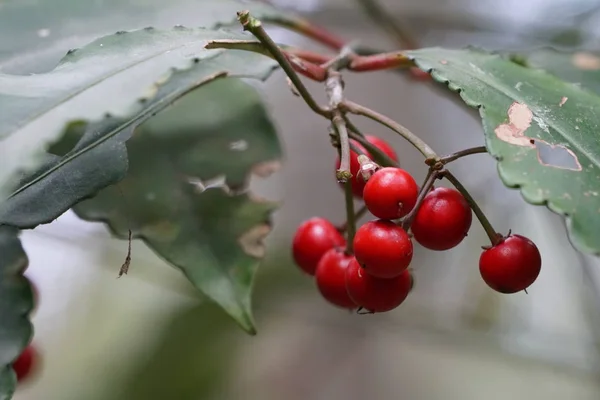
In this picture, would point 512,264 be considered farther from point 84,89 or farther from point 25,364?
point 25,364

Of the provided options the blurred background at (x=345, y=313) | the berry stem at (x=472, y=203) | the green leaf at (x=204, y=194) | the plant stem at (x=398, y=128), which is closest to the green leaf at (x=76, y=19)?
the green leaf at (x=204, y=194)

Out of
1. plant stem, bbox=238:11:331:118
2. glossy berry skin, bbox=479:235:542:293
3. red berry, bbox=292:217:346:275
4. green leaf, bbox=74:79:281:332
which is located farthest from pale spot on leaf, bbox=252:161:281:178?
glossy berry skin, bbox=479:235:542:293

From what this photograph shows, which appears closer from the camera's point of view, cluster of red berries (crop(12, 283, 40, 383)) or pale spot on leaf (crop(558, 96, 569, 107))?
pale spot on leaf (crop(558, 96, 569, 107))

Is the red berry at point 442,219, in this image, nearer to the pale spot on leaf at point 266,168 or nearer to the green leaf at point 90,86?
the green leaf at point 90,86

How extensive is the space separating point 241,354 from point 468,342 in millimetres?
483

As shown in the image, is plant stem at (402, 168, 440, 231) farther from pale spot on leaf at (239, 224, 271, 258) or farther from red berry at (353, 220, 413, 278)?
pale spot on leaf at (239, 224, 271, 258)

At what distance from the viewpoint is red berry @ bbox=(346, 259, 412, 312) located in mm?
486

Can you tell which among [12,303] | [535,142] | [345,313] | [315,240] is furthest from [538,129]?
[345,313]

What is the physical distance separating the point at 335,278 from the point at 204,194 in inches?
6.9

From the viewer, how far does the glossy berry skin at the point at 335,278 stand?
566 millimetres

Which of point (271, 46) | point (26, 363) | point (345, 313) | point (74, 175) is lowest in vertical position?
point (345, 313)

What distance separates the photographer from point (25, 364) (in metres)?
0.75

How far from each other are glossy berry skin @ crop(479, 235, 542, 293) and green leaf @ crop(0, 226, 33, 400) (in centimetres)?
37

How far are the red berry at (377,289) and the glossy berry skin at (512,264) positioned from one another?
69mm
